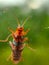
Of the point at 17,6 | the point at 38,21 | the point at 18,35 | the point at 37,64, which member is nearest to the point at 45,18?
the point at 38,21

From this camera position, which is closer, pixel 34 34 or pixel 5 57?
pixel 5 57

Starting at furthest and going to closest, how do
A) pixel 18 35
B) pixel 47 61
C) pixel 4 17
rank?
pixel 47 61 < pixel 4 17 < pixel 18 35

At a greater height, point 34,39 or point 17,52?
point 17,52

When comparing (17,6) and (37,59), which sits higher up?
(17,6)

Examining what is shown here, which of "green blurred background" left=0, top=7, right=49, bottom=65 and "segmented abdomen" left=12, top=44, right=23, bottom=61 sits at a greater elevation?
"segmented abdomen" left=12, top=44, right=23, bottom=61

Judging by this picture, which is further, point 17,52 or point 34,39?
point 34,39

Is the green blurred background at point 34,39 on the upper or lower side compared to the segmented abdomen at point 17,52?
lower

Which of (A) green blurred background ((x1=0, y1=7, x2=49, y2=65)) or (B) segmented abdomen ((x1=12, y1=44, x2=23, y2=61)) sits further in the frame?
(A) green blurred background ((x1=0, y1=7, x2=49, y2=65))

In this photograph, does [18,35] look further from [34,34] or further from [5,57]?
[34,34]

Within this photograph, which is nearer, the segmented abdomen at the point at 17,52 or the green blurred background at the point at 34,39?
the segmented abdomen at the point at 17,52

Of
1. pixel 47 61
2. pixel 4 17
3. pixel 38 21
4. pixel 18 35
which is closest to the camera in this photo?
pixel 18 35

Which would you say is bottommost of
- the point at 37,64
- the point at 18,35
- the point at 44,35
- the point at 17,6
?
the point at 37,64
